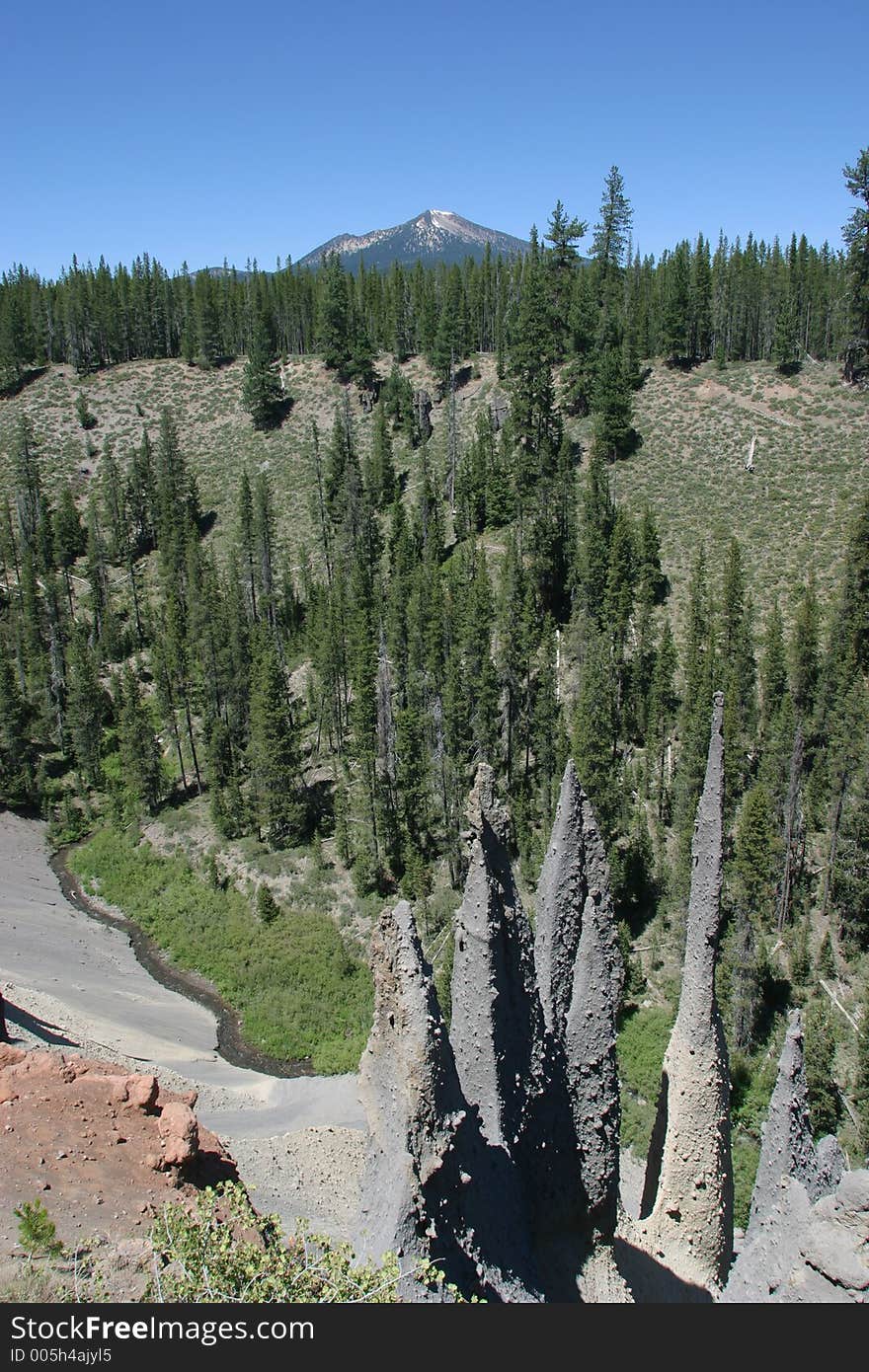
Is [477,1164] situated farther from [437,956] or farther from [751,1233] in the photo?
[437,956]

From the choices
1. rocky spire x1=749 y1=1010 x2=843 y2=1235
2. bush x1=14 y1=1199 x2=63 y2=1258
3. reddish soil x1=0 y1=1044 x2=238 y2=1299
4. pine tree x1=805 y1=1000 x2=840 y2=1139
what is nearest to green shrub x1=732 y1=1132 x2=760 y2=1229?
pine tree x1=805 y1=1000 x2=840 y2=1139

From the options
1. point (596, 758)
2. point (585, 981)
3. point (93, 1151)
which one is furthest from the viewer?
point (596, 758)

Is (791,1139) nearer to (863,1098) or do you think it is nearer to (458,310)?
(863,1098)

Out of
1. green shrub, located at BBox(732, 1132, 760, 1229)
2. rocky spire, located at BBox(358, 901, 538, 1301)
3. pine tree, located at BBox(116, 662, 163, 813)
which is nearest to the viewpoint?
rocky spire, located at BBox(358, 901, 538, 1301)

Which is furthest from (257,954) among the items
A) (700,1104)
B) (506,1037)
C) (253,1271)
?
(253,1271)

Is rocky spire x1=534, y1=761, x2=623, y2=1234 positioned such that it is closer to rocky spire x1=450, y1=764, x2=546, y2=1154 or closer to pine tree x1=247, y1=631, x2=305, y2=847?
rocky spire x1=450, y1=764, x2=546, y2=1154

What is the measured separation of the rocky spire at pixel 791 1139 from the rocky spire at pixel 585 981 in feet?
Result: 13.7

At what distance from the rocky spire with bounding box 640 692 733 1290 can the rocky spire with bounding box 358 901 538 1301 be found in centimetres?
558

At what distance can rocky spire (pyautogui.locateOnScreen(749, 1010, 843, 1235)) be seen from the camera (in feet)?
54.4

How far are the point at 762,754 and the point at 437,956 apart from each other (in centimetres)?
1980

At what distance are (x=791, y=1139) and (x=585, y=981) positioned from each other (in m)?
5.87

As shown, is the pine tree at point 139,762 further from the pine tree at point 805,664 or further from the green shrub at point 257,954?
the pine tree at point 805,664

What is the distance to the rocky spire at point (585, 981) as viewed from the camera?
47.0 ft

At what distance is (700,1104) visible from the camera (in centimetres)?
1547
